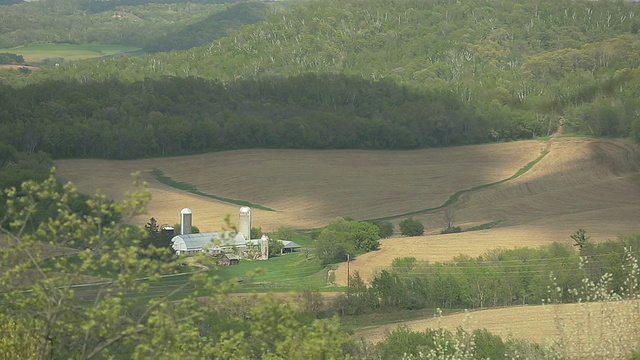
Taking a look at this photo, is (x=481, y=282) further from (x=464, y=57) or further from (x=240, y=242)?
(x=464, y=57)

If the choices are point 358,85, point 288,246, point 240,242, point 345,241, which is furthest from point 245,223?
point 358,85

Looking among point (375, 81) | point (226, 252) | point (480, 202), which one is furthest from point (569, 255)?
point (375, 81)

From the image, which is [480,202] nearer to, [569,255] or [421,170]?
[421,170]

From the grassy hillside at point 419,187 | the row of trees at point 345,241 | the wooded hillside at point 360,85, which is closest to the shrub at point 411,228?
the grassy hillside at point 419,187

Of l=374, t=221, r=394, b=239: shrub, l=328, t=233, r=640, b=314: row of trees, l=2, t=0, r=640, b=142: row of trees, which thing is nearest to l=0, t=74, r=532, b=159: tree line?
l=2, t=0, r=640, b=142: row of trees

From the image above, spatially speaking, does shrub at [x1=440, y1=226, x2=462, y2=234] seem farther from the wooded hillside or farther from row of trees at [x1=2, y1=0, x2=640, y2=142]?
row of trees at [x1=2, y1=0, x2=640, y2=142]

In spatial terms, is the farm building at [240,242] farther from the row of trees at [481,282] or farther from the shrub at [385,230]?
the row of trees at [481,282]
